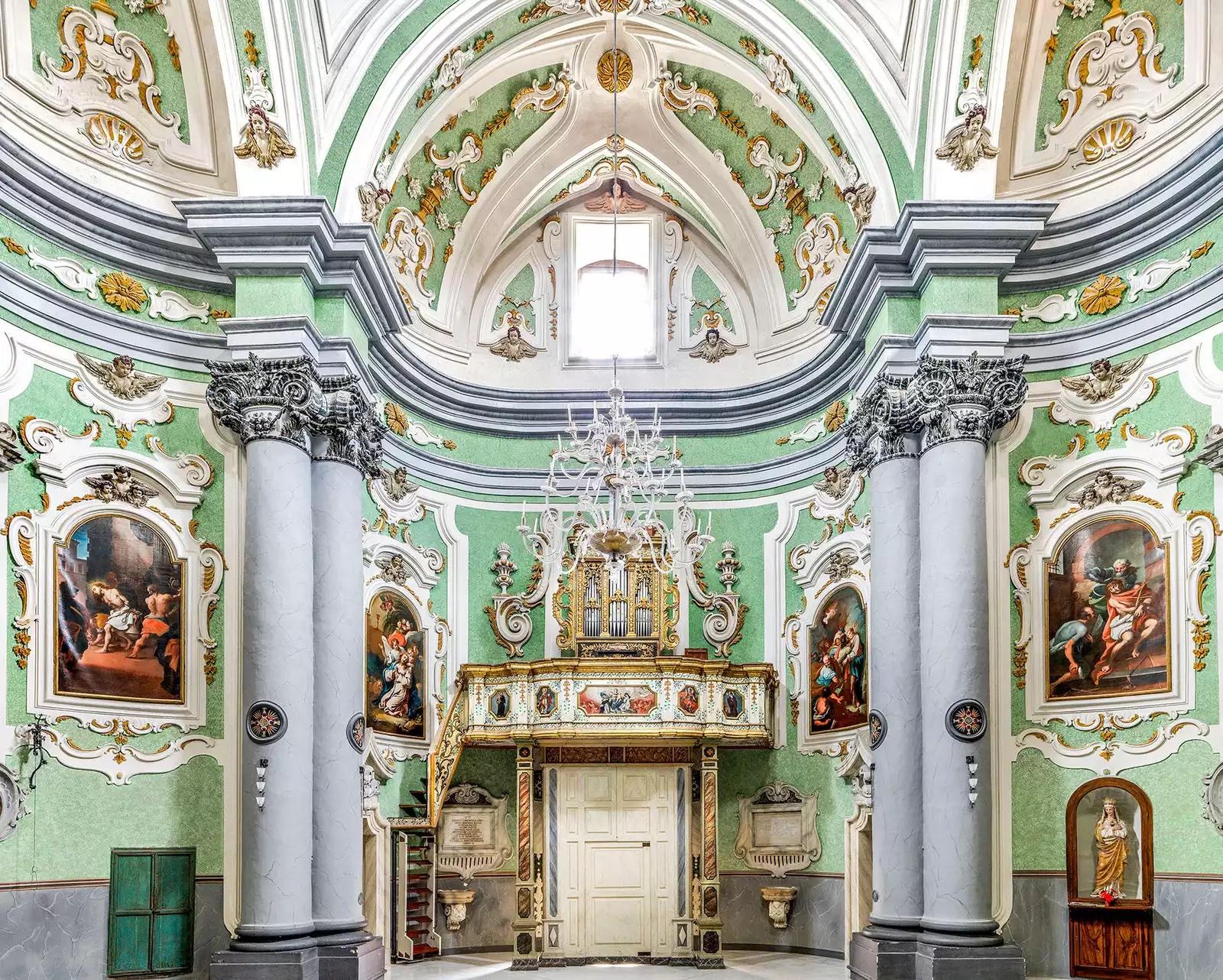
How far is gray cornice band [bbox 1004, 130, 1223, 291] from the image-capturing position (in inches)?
438

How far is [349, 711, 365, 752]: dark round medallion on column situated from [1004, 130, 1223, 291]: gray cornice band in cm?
744

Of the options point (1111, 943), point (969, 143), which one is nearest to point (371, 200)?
point (969, 143)

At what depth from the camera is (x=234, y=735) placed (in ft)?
39.4

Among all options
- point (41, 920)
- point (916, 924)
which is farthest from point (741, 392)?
point (41, 920)

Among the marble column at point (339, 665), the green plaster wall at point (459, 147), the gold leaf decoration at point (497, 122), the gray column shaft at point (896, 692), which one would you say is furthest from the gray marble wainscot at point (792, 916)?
the gold leaf decoration at point (497, 122)

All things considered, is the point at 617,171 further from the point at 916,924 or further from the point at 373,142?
the point at 916,924

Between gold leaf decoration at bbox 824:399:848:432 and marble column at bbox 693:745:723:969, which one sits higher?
gold leaf decoration at bbox 824:399:848:432

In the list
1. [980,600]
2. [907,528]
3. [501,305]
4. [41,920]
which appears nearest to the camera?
[41,920]

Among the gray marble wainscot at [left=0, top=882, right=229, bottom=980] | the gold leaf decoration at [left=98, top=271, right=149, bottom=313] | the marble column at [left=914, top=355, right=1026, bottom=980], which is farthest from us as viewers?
the gold leaf decoration at [left=98, top=271, right=149, bottom=313]

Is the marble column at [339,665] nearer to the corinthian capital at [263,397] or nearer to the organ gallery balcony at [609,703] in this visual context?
the corinthian capital at [263,397]

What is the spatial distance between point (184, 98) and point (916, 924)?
33.6 ft

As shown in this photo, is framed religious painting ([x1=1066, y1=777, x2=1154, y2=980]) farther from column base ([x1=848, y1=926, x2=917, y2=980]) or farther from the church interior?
column base ([x1=848, y1=926, x2=917, y2=980])

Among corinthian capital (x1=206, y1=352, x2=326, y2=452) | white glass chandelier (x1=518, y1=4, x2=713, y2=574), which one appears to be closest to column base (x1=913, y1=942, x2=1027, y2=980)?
white glass chandelier (x1=518, y1=4, x2=713, y2=574)

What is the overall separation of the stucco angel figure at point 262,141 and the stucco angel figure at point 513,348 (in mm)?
5247
